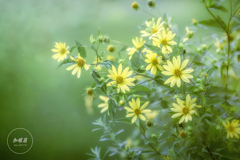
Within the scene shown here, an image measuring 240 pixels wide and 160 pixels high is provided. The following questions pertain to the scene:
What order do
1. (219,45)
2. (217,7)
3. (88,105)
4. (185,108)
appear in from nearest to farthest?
(185,108) → (217,7) → (219,45) → (88,105)

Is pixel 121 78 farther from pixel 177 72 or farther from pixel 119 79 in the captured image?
pixel 177 72

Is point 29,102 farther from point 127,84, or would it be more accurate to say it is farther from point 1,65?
point 127,84

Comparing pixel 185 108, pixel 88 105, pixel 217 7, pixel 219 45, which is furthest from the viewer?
pixel 88 105

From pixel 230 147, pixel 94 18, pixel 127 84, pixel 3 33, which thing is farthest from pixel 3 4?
pixel 230 147

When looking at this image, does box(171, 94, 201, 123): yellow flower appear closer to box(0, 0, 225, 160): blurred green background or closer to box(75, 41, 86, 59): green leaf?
box(75, 41, 86, 59): green leaf

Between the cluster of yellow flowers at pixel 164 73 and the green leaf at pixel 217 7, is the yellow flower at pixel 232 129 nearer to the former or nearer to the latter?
the cluster of yellow flowers at pixel 164 73

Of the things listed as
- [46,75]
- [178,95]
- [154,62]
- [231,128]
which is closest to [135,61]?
[154,62]

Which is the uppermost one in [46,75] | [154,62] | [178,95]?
[46,75]

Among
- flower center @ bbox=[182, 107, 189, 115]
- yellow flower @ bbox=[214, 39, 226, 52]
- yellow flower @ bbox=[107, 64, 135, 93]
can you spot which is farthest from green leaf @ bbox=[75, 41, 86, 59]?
yellow flower @ bbox=[214, 39, 226, 52]
